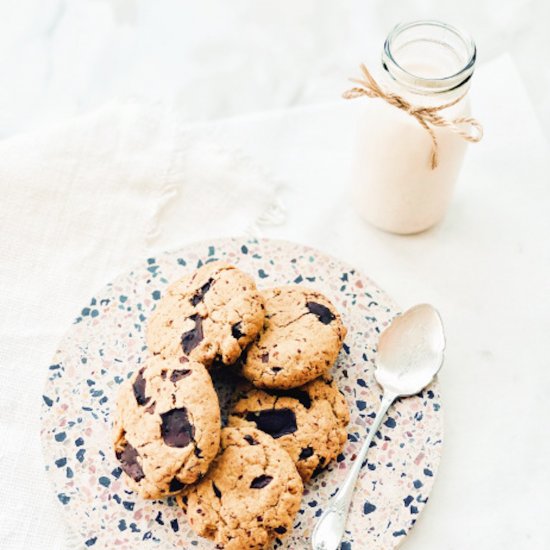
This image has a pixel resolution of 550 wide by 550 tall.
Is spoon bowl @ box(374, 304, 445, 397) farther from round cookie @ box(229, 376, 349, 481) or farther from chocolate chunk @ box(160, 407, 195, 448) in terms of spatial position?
chocolate chunk @ box(160, 407, 195, 448)

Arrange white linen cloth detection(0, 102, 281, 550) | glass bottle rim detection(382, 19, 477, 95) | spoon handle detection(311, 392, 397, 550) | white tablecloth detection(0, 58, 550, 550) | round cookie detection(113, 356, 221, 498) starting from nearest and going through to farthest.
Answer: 1. round cookie detection(113, 356, 221, 498)
2. spoon handle detection(311, 392, 397, 550)
3. glass bottle rim detection(382, 19, 477, 95)
4. white tablecloth detection(0, 58, 550, 550)
5. white linen cloth detection(0, 102, 281, 550)

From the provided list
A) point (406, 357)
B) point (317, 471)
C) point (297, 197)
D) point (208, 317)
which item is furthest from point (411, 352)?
point (297, 197)

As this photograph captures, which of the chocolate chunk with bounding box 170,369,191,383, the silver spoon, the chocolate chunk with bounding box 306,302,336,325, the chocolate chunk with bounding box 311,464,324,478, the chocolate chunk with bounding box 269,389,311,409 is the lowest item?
the chocolate chunk with bounding box 311,464,324,478

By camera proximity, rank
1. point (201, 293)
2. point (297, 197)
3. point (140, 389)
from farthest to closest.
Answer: point (297, 197) < point (201, 293) < point (140, 389)

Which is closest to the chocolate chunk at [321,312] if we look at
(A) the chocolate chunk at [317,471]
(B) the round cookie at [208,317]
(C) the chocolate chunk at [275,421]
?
(B) the round cookie at [208,317]

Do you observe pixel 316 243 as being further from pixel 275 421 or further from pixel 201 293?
pixel 275 421

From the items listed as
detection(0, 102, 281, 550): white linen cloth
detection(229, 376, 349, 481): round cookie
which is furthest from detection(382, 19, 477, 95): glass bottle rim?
detection(229, 376, 349, 481): round cookie

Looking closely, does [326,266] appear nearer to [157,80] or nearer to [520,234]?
[520,234]
